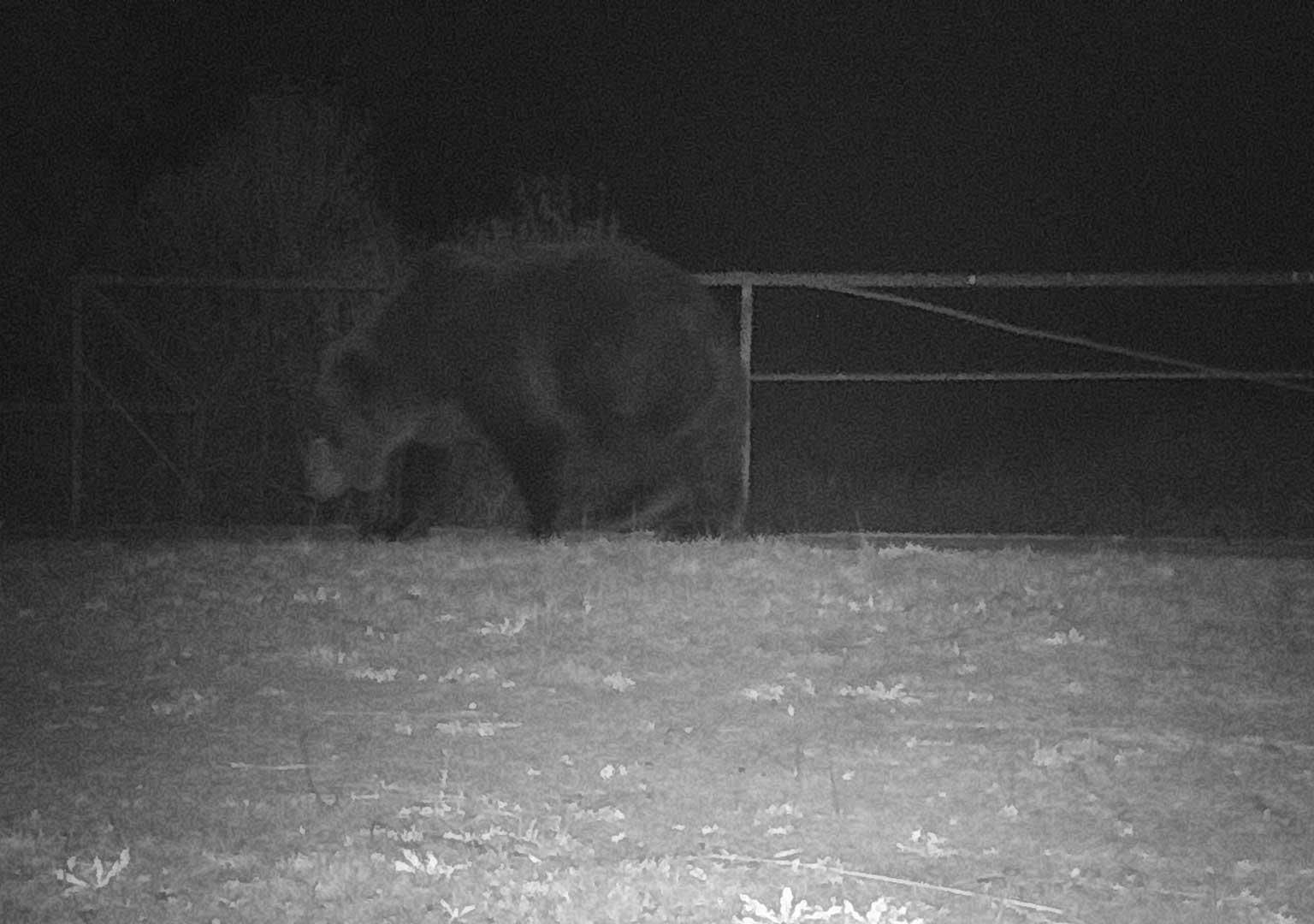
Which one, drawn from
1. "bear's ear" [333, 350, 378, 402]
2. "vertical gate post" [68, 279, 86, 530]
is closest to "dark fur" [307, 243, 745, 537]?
"bear's ear" [333, 350, 378, 402]

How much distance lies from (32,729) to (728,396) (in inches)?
209

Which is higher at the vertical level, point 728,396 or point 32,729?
point 728,396

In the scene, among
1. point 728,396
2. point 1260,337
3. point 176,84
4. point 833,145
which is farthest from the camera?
point 833,145

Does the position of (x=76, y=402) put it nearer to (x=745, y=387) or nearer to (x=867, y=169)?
(x=745, y=387)

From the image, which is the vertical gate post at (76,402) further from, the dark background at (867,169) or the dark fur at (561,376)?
the dark background at (867,169)

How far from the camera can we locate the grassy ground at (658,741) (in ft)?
13.4

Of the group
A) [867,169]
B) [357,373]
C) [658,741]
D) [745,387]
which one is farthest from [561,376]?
[867,169]

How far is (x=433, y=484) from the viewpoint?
10586mm

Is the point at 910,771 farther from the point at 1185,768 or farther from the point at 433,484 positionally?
the point at 433,484

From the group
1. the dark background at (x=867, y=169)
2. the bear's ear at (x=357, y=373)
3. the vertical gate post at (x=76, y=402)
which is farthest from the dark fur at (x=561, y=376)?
the dark background at (x=867, y=169)

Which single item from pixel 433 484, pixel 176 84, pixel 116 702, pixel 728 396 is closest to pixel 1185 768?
pixel 116 702

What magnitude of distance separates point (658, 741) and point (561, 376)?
5.06 m

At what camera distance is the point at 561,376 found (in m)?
10.2

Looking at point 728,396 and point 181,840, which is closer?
point 181,840
